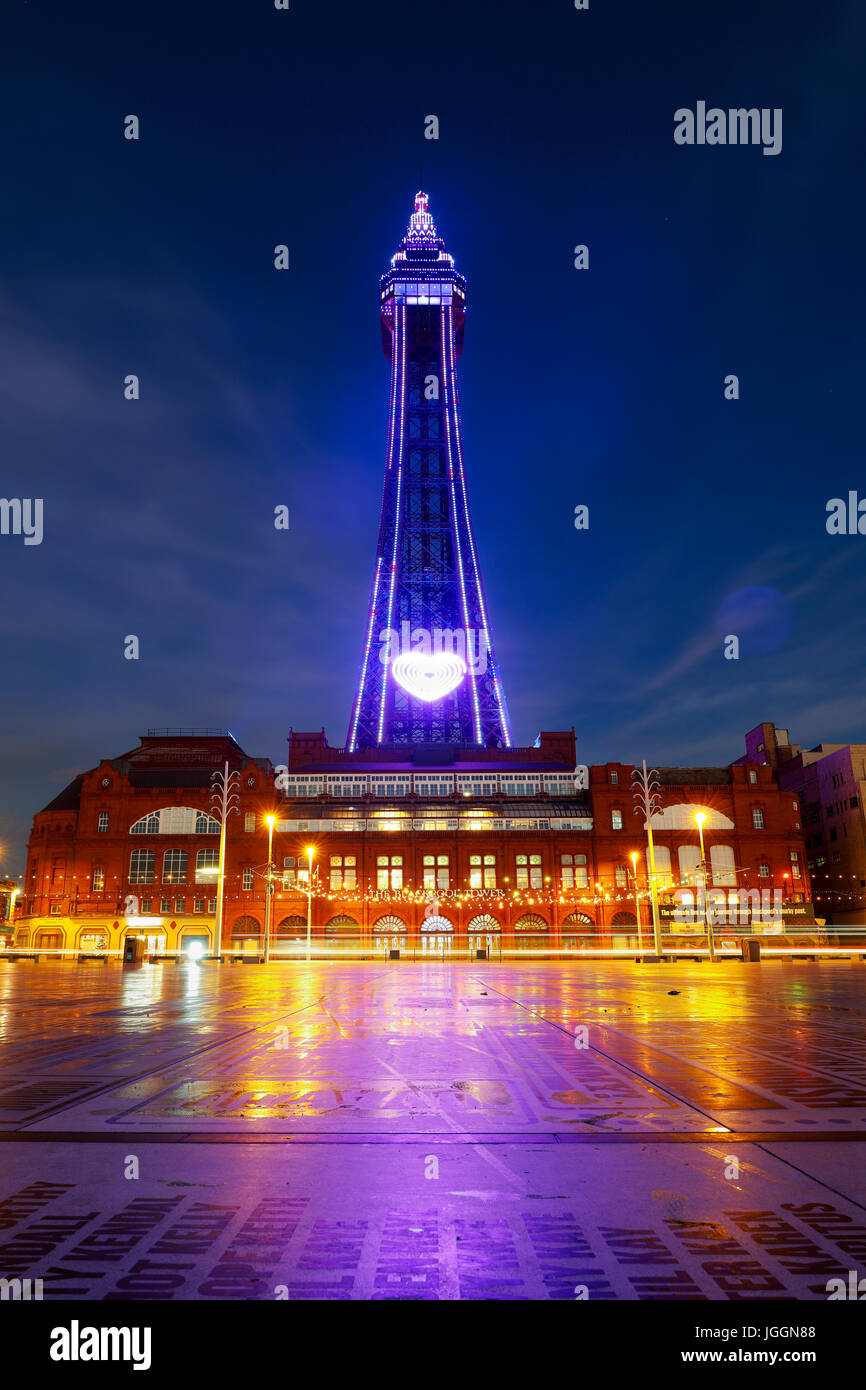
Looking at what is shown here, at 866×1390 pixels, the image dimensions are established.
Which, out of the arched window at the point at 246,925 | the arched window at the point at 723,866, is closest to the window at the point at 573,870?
the arched window at the point at 723,866

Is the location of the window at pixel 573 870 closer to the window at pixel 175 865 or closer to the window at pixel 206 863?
the window at pixel 206 863

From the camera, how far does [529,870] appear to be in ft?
274

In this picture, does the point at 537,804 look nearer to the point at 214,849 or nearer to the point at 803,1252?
the point at 214,849

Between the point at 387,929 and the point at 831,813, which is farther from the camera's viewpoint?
the point at 831,813

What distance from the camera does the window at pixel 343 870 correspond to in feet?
268

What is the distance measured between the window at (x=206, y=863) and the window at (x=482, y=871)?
24854 millimetres

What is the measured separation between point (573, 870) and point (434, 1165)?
80878mm

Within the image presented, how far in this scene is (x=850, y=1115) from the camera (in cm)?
689

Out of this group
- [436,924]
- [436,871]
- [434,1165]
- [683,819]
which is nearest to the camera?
[434,1165]

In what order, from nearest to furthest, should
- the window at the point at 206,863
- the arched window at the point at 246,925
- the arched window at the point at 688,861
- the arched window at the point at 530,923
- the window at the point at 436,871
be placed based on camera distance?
1. the arched window at the point at 246,925
2. the arched window at the point at 530,923
3. the window at the point at 206,863
4. the window at the point at 436,871
5. the arched window at the point at 688,861

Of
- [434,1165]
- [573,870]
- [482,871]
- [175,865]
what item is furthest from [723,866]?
[434,1165]

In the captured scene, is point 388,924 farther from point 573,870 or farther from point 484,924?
point 573,870
